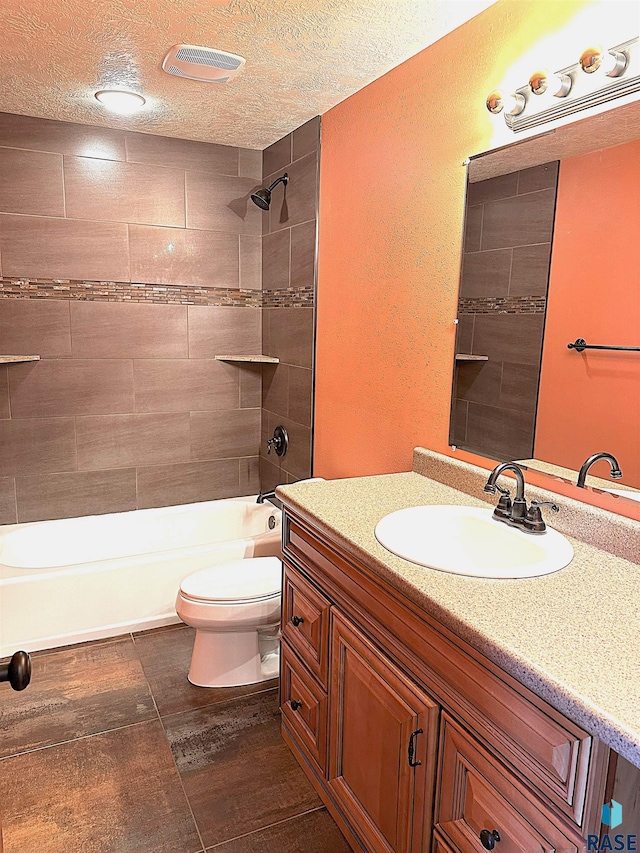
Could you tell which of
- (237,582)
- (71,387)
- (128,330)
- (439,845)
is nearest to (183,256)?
(128,330)

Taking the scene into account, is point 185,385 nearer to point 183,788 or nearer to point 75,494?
point 75,494

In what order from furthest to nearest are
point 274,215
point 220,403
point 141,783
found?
point 220,403, point 274,215, point 141,783

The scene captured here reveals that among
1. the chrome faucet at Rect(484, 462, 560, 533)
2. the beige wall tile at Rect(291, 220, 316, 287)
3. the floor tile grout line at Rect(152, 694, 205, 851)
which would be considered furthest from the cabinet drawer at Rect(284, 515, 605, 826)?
the beige wall tile at Rect(291, 220, 316, 287)

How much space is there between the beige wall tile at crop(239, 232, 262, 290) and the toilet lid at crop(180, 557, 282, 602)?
1761 millimetres

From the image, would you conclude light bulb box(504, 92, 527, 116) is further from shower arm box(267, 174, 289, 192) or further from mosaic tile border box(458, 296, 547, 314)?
shower arm box(267, 174, 289, 192)

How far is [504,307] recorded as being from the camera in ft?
6.20

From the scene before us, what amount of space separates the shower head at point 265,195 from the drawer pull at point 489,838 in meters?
3.00

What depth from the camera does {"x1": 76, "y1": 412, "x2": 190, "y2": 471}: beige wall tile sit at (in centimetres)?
344

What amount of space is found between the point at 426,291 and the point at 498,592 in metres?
1.26

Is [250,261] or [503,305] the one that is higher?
[250,261]

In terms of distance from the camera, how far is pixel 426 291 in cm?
224

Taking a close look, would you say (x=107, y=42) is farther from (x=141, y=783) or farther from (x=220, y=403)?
(x=141, y=783)

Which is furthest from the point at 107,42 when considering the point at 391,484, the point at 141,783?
the point at 141,783

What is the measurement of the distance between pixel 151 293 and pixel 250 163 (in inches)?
37.5
